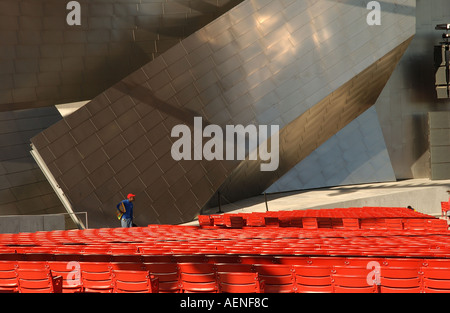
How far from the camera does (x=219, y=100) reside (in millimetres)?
18344

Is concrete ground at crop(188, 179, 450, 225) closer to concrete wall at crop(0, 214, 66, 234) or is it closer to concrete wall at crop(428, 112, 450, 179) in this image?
concrete wall at crop(428, 112, 450, 179)

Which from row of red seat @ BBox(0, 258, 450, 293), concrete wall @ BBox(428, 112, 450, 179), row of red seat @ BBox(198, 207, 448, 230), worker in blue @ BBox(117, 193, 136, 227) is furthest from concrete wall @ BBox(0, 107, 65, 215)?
concrete wall @ BBox(428, 112, 450, 179)

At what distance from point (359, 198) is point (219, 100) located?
711cm

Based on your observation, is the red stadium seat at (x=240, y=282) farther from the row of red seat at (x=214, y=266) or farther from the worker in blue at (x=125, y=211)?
the worker in blue at (x=125, y=211)

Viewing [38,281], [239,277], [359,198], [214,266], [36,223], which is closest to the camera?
[239,277]

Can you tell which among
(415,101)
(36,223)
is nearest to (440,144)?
(415,101)

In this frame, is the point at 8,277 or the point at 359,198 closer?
the point at 8,277

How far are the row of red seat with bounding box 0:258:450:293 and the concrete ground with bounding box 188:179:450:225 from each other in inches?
515

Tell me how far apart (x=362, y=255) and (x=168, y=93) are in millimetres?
12041

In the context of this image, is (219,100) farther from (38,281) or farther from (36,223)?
(38,281)

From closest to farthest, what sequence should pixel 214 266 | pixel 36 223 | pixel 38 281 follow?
1. pixel 214 266
2. pixel 38 281
3. pixel 36 223

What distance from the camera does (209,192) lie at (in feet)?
59.3

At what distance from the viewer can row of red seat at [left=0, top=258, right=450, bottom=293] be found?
211 inches
